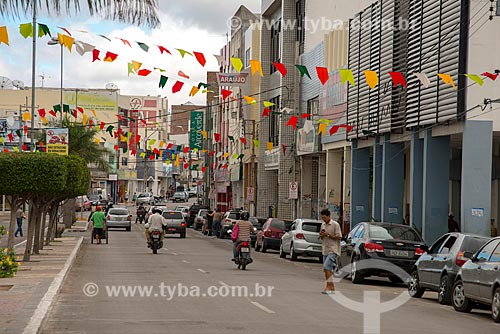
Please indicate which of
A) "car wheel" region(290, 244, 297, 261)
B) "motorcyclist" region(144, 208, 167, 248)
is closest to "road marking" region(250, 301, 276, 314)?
"car wheel" region(290, 244, 297, 261)

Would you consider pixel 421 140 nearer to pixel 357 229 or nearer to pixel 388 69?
pixel 388 69

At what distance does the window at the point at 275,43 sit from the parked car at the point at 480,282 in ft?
147

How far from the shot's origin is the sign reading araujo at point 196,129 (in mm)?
104369

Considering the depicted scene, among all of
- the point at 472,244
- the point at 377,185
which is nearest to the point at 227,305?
the point at 472,244

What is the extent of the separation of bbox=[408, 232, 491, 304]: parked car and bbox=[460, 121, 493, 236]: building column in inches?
351

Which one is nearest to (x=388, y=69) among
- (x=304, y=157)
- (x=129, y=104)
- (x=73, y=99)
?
(x=304, y=157)

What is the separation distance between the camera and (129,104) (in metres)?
146

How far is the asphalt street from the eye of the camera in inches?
546

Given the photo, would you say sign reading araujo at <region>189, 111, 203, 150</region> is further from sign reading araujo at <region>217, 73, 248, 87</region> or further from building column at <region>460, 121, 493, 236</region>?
building column at <region>460, 121, 493, 236</region>

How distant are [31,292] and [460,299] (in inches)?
323

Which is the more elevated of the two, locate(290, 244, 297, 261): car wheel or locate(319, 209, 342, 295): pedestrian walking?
locate(319, 209, 342, 295): pedestrian walking

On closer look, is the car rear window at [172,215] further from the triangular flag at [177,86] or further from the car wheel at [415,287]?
the car wheel at [415,287]

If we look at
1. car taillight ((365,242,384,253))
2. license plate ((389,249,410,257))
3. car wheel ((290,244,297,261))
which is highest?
car taillight ((365,242,384,253))

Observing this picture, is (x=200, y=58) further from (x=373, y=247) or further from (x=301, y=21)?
(x=301, y=21)
